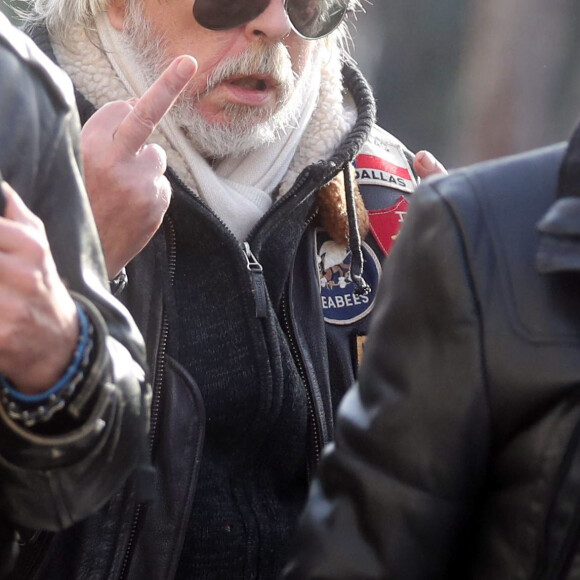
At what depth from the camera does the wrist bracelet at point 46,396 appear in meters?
1.83

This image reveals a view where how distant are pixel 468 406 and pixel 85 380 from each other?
0.47 m

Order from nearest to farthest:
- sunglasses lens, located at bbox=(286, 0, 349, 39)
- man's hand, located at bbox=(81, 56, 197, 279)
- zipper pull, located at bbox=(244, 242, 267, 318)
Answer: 1. man's hand, located at bbox=(81, 56, 197, 279)
2. zipper pull, located at bbox=(244, 242, 267, 318)
3. sunglasses lens, located at bbox=(286, 0, 349, 39)

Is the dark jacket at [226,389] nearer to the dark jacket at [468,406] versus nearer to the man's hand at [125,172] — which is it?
the man's hand at [125,172]

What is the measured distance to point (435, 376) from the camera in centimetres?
185

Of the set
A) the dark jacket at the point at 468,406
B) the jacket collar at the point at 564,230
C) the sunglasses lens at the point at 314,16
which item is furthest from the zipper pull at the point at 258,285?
the jacket collar at the point at 564,230

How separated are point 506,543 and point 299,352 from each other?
1113mm

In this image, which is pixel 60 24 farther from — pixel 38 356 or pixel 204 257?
pixel 38 356

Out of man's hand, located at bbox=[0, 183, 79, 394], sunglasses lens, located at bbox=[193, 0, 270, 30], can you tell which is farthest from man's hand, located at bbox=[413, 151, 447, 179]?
man's hand, located at bbox=[0, 183, 79, 394]

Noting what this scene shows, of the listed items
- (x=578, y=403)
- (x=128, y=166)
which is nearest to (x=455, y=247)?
(x=578, y=403)

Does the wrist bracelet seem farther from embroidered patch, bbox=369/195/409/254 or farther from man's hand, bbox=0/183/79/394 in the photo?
embroidered patch, bbox=369/195/409/254

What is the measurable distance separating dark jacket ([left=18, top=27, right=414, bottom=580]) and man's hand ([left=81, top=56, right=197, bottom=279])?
22 cm

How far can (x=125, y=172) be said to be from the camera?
101 inches

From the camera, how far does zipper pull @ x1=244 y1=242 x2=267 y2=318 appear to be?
2.85 meters

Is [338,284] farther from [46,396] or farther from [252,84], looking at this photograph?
[46,396]
